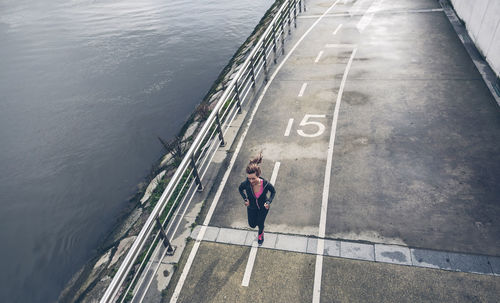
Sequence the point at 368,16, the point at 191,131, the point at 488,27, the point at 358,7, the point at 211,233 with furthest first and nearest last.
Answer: the point at 358,7 < the point at 368,16 < the point at 191,131 < the point at 488,27 < the point at 211,233

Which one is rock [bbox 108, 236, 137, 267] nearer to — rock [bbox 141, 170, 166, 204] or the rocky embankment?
the rocky embankment

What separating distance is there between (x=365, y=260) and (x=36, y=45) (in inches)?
1458

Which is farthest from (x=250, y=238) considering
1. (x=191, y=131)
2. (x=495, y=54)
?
(x=495, y=54)

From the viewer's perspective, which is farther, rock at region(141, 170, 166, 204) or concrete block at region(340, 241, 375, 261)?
rock at region(141, 170, 166, 204)

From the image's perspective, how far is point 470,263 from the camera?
227 inches

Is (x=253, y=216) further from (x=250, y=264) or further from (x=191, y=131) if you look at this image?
(x=191, y=131)

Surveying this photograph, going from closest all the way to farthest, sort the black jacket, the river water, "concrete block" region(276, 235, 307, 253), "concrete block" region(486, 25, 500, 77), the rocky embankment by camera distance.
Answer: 1. the black jacket
2. "concrete block" region(276, 235, 307, 253)
3. the rocky embankment
4. "concrete block" region(486, 25, 500, 77)
5. the river water

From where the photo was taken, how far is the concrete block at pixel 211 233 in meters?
6.96

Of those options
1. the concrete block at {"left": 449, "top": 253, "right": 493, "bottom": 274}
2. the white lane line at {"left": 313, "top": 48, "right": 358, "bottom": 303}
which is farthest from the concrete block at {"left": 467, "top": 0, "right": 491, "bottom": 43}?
the concrete block at {"left": 449, "top": 253, "right": 493, "bottom": 274}

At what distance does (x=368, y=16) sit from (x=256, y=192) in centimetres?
1691

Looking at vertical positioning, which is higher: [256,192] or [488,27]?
[488,27]

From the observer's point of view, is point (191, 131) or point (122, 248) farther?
point (191, 131)

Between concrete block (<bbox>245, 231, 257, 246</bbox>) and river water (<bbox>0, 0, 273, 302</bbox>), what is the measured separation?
23.3 feet

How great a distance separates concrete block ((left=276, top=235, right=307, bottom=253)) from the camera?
6.50m
